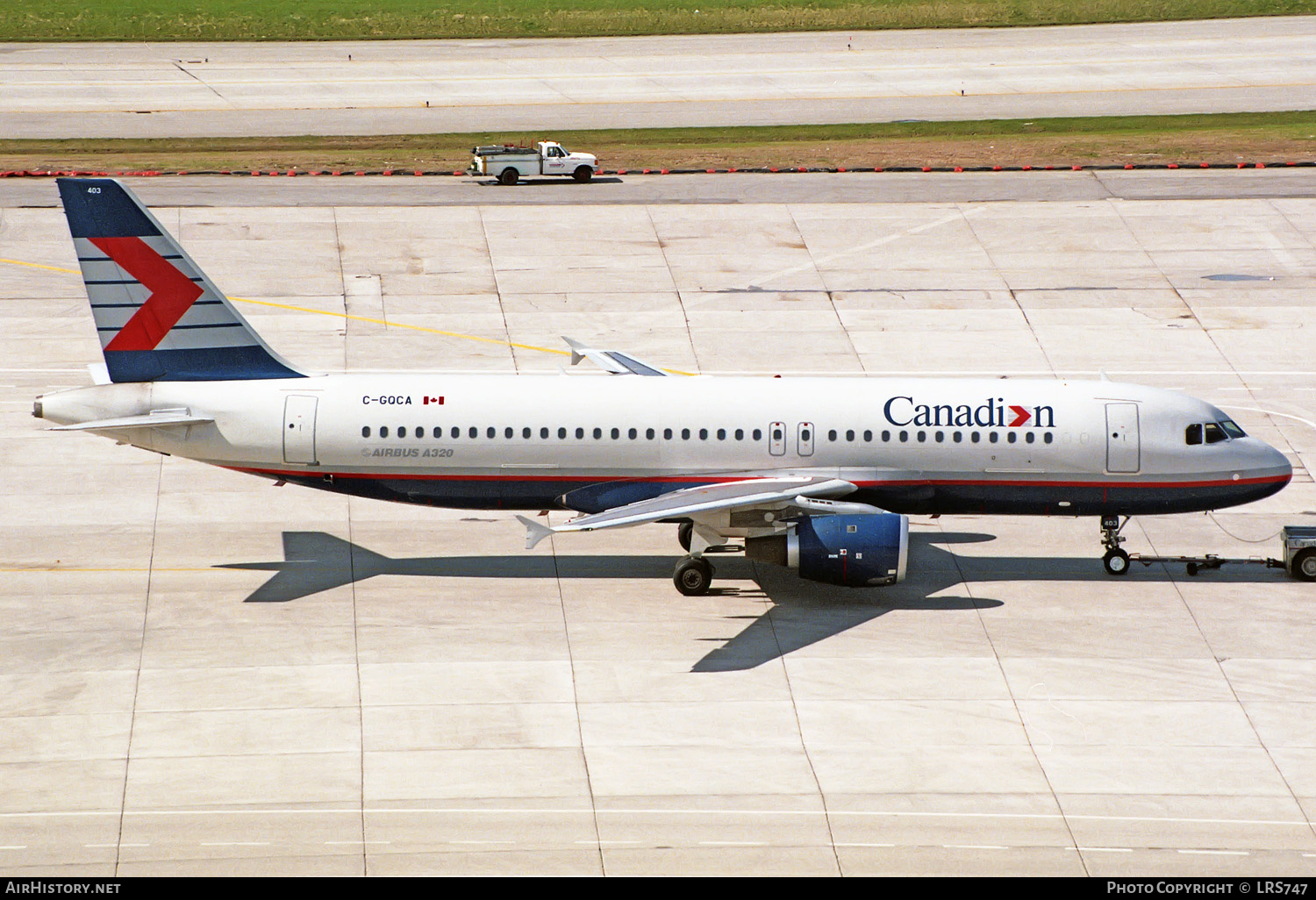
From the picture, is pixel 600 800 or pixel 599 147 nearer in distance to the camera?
pixel 600 800

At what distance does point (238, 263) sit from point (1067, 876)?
1543 inches

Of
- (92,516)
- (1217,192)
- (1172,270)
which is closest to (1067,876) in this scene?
(92,516)

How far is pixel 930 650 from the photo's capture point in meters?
31.2

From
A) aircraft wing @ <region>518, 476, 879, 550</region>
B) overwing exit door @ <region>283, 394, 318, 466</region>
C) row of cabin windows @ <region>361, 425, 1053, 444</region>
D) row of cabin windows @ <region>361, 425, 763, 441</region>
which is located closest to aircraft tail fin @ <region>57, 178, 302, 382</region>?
overwing exit door @ <region>283, 394, 318, 466</region>

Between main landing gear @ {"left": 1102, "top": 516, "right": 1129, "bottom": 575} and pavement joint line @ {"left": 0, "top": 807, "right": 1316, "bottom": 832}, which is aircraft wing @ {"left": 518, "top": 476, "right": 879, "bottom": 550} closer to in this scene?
main landing gear @ {"left": 1102, "top": 516, "right": 1129, "bottom": 575}

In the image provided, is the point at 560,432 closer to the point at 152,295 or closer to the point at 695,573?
the point at 695,573

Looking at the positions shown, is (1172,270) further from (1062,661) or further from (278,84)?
(278,84)

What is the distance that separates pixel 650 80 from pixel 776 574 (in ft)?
176

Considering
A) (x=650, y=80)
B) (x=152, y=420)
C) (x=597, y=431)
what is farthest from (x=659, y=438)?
(x=650, y=80)

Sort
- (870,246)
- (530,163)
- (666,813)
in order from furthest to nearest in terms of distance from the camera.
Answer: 1. (530,163)
2. (870,246)
3. (666,813)

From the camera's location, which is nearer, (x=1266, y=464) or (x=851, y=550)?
(x=851, y=550)

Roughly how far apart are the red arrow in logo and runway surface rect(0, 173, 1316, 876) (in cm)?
478

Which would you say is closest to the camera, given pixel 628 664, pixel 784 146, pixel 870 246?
pixel 628 664

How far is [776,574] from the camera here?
35.2m
